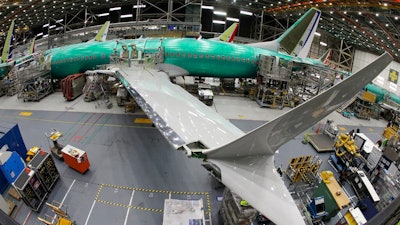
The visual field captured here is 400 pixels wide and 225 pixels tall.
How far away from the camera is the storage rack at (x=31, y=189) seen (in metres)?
8.97

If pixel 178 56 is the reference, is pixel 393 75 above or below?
below

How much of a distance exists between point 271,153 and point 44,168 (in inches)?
384

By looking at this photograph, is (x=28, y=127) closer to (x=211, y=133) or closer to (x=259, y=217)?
(x=211, y=133)

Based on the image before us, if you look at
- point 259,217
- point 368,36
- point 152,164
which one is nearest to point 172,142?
point 259,217

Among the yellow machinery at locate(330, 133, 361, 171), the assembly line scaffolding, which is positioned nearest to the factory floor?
the assembly line scaffolding

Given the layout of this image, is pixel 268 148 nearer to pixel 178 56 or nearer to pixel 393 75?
pixel 178 56

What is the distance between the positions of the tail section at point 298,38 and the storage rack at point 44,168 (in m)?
19.8

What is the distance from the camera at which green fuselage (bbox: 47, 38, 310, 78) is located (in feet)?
67.1

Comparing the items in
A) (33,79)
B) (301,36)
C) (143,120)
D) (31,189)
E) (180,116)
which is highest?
(301,36)

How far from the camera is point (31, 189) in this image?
940cm

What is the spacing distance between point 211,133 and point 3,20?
54.1m

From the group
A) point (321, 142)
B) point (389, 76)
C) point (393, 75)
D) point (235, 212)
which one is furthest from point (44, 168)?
point (389, 76)

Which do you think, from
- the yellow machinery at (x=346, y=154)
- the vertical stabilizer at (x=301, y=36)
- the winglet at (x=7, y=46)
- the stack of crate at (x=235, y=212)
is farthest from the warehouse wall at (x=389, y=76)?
the winglet at (x=7, y=46)

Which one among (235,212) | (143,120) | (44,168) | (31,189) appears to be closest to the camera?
(235,212)
